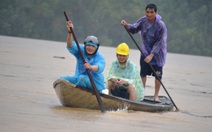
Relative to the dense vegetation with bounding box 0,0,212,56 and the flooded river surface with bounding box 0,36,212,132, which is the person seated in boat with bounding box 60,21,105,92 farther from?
the dense vegetation with bounding box 0,0,212,56

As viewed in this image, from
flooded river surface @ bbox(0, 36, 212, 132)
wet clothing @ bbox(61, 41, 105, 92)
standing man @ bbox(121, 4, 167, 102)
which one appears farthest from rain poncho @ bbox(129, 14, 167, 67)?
wet clothing @ bbox(61, 41, 105, 92)

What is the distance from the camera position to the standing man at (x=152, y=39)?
9.54 meters

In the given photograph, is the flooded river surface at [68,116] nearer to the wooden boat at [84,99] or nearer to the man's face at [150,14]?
the wooden boat at [84,99]

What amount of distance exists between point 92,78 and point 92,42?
49 centimetres

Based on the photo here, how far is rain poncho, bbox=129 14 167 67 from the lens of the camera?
9.56 meters

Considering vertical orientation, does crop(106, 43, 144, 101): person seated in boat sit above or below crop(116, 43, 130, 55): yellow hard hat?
below

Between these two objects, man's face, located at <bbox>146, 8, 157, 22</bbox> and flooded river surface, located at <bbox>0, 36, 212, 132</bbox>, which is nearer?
flooded river surface, located at <bbox>0, 36, 212, 132</bbox>

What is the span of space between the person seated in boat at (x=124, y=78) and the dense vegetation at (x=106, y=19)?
49.7 metres

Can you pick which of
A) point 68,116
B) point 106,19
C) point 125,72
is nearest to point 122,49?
point 125,72

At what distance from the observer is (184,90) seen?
14266mm

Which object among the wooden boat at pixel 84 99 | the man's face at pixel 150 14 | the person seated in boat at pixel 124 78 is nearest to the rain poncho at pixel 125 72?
the person seated in boat at pixel 124 78

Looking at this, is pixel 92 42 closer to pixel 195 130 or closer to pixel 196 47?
pixel 195 130

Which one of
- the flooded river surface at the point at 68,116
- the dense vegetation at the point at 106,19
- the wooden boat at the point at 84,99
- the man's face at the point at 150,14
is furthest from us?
the dense vegetation at the point at 106,19

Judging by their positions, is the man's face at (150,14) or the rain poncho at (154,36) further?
the rain poncho at (154,36)
